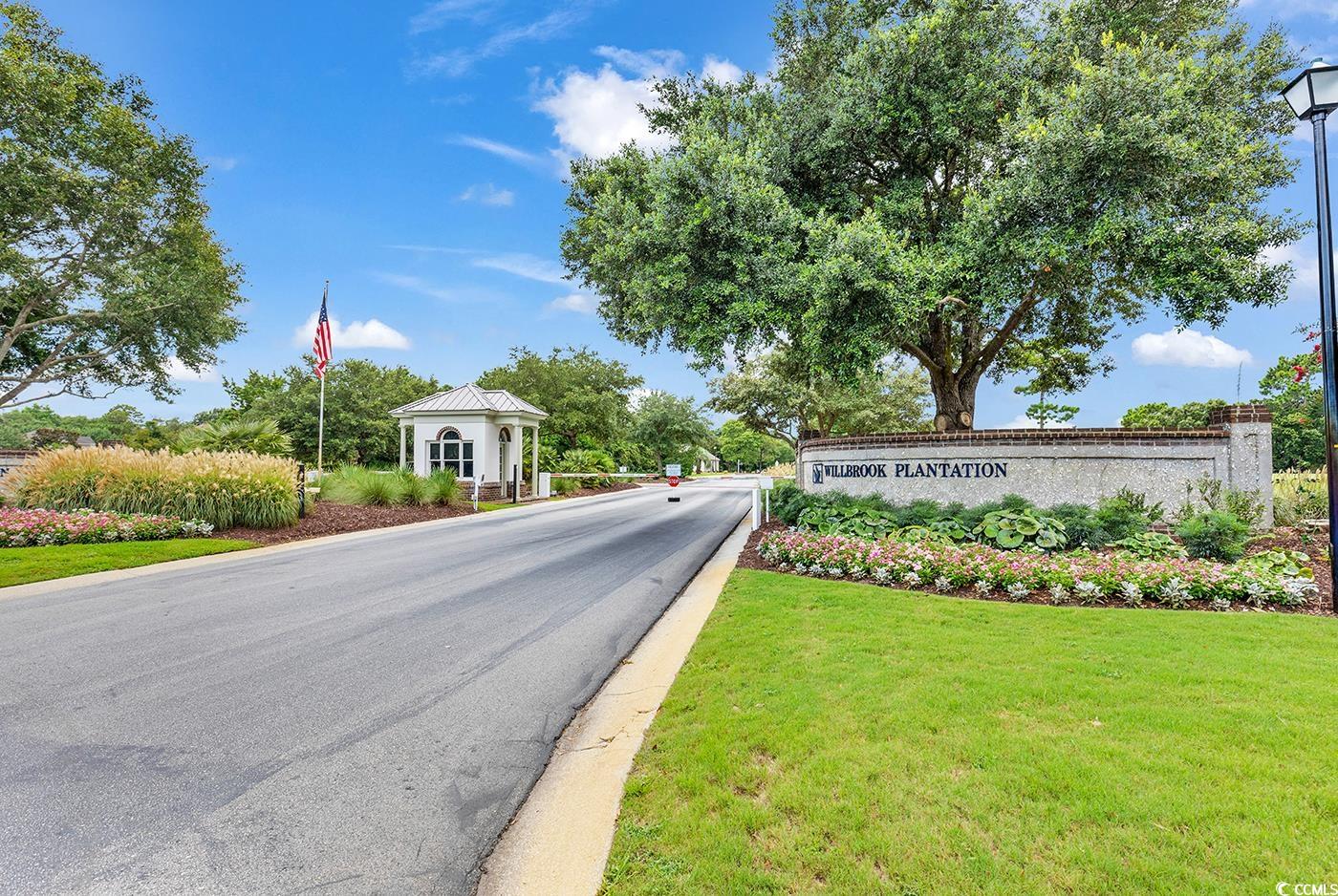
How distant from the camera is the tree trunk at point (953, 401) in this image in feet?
41.7

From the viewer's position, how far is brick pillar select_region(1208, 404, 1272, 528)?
30.5 feet

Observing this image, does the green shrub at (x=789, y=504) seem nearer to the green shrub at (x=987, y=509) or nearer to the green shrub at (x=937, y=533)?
the green shrub at (x=937, y=533)

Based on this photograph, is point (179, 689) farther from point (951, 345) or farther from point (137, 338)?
point (137, 338)

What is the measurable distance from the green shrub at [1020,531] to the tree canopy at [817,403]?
16.4 meters

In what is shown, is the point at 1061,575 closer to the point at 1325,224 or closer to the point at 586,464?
the point at 1325,224

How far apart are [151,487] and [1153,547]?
16983mm

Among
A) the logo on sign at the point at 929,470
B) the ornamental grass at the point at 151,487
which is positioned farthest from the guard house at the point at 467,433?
the logo on sign at the point at 929,470

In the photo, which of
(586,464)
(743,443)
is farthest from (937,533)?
(743,443)

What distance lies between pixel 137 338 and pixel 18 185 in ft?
18.7

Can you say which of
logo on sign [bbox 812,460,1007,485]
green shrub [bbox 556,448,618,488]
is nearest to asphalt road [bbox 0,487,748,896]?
logo on sign [bbox 812,460,1007,485]

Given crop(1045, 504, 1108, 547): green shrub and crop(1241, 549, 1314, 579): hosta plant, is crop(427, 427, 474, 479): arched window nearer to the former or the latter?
crop(1045, 504, 1108, 547): green shrub

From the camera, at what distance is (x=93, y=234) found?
65.9ft

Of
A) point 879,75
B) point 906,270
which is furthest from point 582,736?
point 879,75

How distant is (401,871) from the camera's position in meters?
2.38
